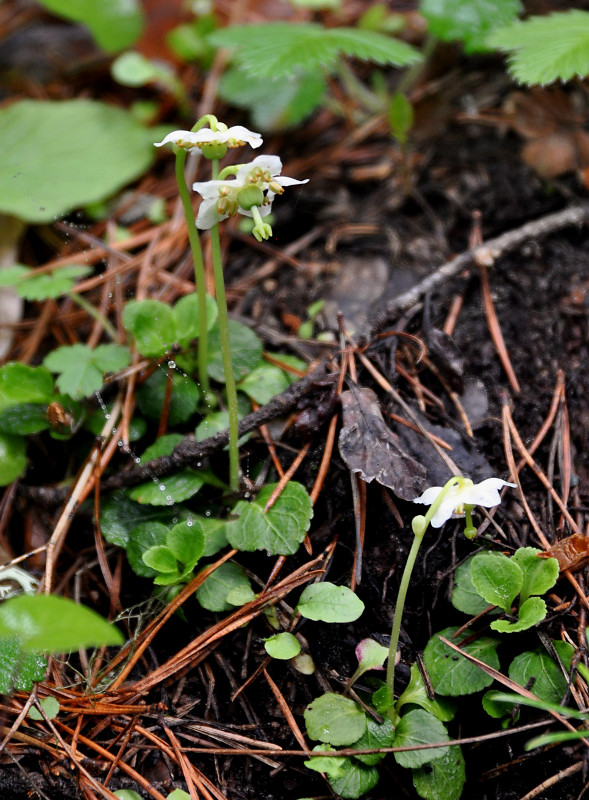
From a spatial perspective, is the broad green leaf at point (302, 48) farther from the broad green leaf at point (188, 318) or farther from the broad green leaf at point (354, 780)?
the broad green leaf at point (354, 780)

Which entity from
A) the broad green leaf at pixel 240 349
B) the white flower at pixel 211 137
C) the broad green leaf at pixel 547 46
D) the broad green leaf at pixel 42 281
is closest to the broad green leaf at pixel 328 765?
the broad green leaf at pixel 240 349

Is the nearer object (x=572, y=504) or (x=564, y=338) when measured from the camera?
(x=572, y=504)

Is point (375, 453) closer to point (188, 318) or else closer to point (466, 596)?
point (466, 596)

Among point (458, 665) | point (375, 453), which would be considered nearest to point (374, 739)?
point (458, 665)

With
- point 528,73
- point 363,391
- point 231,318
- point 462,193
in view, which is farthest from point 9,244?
point 528,73

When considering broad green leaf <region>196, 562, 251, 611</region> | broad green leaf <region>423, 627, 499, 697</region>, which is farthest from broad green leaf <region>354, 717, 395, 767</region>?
broad green leaf <region>196, 562, 251, 611</region>

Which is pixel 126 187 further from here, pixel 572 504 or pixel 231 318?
pixel 572 504
